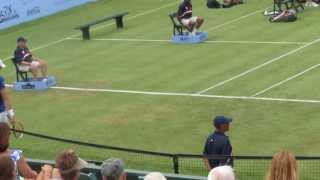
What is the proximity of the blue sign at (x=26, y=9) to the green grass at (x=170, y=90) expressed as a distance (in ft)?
5.34

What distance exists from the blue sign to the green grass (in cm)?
163

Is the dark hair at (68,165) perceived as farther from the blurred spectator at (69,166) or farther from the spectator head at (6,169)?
the spectator head at (6,169)

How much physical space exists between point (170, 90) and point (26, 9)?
15340 millimetres

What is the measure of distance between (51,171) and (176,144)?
8.38 m

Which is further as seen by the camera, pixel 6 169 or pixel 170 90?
pixel 170 90

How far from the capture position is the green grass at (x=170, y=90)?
16.8 m

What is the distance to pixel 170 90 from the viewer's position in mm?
21250

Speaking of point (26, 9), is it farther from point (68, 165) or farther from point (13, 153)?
point (68, 165)

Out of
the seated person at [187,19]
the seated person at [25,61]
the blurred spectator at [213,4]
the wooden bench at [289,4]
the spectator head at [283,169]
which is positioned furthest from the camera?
the blurred spectator at [213,4]

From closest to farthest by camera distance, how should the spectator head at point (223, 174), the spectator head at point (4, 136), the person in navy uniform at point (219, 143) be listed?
the spectator head at point (223, 174) → the spectator head at point (4, 136) → the person in navy uniform at point (219, 143)

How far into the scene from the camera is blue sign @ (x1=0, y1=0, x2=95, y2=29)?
33659 millimetres

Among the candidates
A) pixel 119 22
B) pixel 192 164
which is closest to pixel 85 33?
pixel 119 22

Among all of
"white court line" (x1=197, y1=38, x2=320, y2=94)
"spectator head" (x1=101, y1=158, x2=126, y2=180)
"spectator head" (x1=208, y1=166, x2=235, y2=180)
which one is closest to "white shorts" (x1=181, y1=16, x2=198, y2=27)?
"white court line" (x1=197, y1=38, x2=320, y2=94)

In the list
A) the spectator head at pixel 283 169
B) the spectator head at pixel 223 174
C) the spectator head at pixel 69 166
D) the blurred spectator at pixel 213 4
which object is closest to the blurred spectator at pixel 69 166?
the spectator head at pixel 69 166
